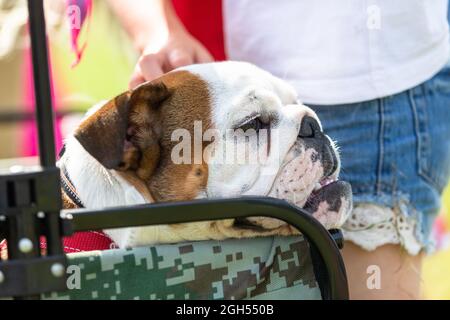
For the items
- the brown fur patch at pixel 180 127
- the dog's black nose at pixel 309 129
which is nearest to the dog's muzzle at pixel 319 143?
the dog's black nose at pixel 309 129

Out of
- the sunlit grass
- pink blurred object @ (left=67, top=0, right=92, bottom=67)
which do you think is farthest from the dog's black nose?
the sunlit grass

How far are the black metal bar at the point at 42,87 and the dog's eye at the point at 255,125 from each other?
65 cm

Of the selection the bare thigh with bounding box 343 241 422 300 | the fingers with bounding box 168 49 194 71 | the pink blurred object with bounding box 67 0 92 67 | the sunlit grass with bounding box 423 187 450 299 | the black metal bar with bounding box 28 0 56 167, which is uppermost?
the pink blurred object with bounding box 67 0 92 67

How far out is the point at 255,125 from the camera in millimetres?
1650

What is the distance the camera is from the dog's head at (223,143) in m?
1.59

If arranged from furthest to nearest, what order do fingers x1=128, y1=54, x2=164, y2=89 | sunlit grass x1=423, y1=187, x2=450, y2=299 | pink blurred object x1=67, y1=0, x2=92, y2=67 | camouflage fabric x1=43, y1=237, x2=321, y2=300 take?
sunlit grass x1=423, y1=187, x2=450, y2=299
pink blurred object x1=67, y1=0, x2=92, y2=67
fingers x1=128, y1=54, x2=164, y2=89
camouflage fabric x1=43, y1=237, x2=321, y2=300

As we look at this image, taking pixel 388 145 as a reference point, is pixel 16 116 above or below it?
above

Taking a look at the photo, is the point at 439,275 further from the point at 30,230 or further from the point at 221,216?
the point at 30,230

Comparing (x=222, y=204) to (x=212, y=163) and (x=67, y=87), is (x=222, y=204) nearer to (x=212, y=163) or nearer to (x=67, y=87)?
(x=212, y=163)

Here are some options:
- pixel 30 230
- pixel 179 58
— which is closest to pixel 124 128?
pixel 179 58

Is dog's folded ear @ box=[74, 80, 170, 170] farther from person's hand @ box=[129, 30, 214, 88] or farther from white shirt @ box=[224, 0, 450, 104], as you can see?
white shirt @ box=[224, 0, 450, 104]

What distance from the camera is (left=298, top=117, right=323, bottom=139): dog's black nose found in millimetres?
1681

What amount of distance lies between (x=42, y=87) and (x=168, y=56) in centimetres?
86

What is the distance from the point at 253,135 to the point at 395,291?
593 mm
